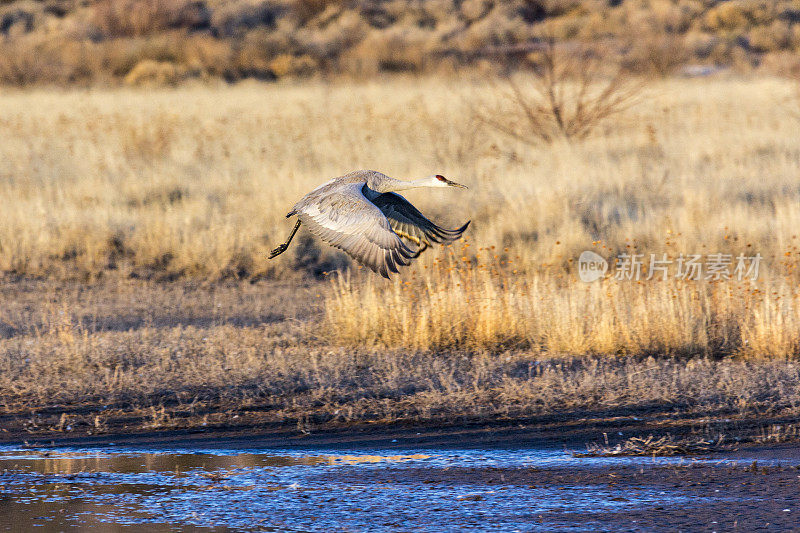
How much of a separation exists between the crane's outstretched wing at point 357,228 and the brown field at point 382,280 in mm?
1112

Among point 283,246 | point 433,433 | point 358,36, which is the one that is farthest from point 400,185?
point 358,36

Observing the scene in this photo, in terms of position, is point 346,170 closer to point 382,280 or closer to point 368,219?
Answer: point 382,280

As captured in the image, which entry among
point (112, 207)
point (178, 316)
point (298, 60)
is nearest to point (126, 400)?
point (178, 316)

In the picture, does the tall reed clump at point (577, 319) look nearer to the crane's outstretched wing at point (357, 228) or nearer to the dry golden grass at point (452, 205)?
the dry golden grass at point (452, 205)

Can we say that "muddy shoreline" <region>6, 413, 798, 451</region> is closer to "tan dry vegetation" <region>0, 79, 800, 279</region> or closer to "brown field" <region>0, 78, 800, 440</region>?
"brown field" <region>0, 78, 800, 440</region>

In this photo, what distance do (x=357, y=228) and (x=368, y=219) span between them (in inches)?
3.2

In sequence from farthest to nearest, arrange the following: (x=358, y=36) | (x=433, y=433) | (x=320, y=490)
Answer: (x=358, y=36) < (x=433, y=433) < (x=320, y=490)

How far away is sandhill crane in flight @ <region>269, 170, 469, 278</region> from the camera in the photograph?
5711 millimetres

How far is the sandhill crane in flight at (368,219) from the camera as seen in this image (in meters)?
5.71

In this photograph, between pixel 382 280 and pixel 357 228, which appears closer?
pixel 357 228

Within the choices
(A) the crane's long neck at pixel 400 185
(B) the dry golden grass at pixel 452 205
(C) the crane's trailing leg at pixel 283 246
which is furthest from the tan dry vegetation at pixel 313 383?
(A) the crane's long neck at pixel 400 185

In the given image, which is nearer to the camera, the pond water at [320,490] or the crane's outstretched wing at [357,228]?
the pond water at [320,490]

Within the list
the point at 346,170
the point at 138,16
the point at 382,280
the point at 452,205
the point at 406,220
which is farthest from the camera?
the point at 138,16

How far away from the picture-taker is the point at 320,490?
5047 mm
